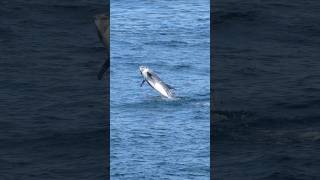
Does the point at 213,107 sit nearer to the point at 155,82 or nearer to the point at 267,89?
the point at 267,89

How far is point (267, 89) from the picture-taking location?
2393 inches

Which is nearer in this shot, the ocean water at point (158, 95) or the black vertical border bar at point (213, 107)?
the ocean water at point (158, 95)

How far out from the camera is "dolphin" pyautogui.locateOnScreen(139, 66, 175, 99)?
4912 centimetres

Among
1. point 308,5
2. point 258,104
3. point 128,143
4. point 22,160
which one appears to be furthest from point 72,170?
point 308,5

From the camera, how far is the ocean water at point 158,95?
4123 cm

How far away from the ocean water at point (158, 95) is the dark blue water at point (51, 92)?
329 cm

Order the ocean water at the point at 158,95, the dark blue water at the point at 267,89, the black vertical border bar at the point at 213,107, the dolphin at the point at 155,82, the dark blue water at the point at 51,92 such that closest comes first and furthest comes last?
the ocean water at the point at 158,95
the black vertical border bar at the point at 213,107
the dolphin at the point at 155,82
the dark blue water at the point at 51,92
the dark blue water at the point at 267,89

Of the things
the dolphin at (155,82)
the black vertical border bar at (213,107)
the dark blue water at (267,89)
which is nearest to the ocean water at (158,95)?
the dolphin at (155,82)

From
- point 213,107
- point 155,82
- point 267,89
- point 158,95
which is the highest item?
point 155,82

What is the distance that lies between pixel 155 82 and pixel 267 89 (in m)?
11.9

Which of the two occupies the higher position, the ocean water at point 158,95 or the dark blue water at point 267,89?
the ocean water at point 158,95

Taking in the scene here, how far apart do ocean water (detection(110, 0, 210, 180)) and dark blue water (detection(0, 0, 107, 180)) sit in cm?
329

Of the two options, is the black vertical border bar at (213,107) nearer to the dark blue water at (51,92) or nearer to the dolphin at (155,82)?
the dolphin at (155,82)

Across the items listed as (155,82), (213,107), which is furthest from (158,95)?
(213,107)
